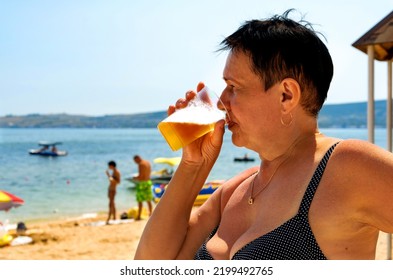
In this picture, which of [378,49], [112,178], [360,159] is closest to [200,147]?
[360,159]

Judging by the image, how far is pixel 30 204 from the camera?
21.6 m

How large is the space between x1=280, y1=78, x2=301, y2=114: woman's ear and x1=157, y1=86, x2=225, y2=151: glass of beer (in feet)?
0.75

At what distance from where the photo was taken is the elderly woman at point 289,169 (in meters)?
1.08

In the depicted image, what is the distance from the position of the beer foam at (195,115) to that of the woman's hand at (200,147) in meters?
0.03

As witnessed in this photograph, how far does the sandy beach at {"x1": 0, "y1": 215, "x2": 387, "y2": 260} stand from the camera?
25.7ft

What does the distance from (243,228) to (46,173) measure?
38.2 m

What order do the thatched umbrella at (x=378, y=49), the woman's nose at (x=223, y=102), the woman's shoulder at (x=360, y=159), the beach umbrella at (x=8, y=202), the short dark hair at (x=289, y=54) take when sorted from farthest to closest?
the beach umbrella at (x=8, y=202) < the thatched umbrella at (x=378, y=49) < the woman's nose at (x=223, y=102) < the short dark hair at (x=289, y=54) < the woman's shoulder at (x=360, y=159)

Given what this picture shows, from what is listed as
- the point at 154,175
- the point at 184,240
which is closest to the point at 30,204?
the point at 154,175

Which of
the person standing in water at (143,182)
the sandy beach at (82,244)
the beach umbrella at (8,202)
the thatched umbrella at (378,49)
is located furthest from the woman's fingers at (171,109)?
the person standing in water at (143,182)

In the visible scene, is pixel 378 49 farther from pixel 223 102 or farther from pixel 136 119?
pixel 136 119

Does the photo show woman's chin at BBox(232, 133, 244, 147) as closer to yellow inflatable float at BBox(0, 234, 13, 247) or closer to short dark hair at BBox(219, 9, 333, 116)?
short dark hair at BBox(219, 9, 333, 116)

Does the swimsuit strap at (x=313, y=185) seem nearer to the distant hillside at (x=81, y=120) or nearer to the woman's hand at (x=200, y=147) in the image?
the woman's hand at (x=200, y=147)

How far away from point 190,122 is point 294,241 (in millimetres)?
456
